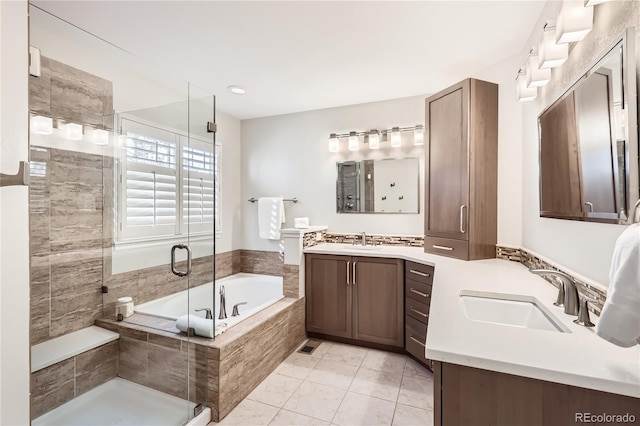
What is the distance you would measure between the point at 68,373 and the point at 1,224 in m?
→ 1.57

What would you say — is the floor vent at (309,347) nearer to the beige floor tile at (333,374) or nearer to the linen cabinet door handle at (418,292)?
the beige floor tile at (333,374)

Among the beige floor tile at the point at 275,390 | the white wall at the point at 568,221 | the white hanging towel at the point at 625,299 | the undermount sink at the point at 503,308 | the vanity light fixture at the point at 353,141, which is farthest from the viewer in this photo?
the vanity light fixture at the point at 353,141

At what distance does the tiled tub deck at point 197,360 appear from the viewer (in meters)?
1.82

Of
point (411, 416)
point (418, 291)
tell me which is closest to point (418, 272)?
point (418, 291)

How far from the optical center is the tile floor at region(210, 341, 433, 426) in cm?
182

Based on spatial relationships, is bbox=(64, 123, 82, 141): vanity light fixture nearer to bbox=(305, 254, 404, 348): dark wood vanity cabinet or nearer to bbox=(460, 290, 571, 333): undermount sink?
bbox=(305, 254, 404, 348): dark wood vanity cabinet

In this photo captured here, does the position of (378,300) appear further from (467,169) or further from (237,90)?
(237,90)

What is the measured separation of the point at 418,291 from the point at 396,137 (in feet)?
5.46

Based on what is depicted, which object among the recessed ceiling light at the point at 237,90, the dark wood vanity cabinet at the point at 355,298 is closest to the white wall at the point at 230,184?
the recessed ceiling light at the point at 237,90

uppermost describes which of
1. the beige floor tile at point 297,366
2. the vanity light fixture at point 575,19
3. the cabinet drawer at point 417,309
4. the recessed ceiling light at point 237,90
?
the recessed ceiling light at point 237,90

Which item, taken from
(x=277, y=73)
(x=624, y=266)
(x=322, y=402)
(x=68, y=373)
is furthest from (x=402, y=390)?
(x=277, y=73)

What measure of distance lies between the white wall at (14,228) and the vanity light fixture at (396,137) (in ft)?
9.38

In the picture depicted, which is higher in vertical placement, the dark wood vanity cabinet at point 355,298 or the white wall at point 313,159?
the white wall at point 313,159

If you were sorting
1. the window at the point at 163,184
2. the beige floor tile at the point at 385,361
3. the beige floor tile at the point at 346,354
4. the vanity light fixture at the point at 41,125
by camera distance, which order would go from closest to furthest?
the vanity light fixture at the point at 41,125, the window at the point at 163,184, the beige floor tile at the point at 385,361, the beige floor tile at the point at 346,354
